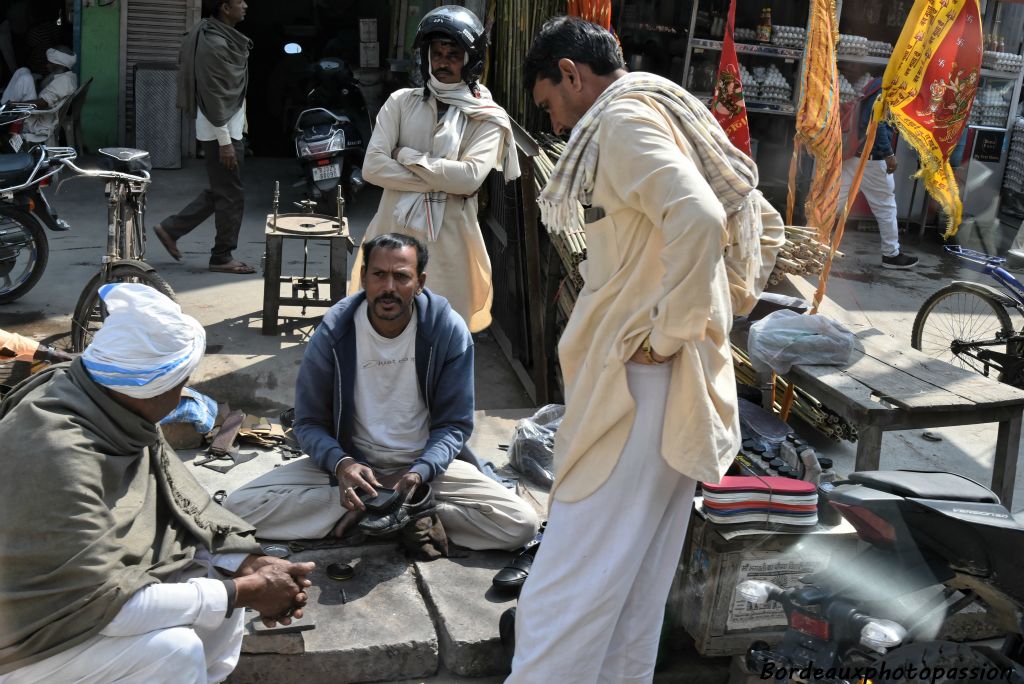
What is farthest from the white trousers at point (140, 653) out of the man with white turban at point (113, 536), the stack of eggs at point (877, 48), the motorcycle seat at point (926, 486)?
the stack of eggs at point (877, 48)

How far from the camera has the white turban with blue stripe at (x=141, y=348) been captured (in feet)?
8.30

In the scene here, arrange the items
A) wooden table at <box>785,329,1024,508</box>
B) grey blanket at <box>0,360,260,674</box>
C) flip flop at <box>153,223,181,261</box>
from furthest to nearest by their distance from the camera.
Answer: flip flop at <box>153,223,181,261</box>
wooden table at <box>785,329,1024,508</box>
grey blanket at <box>0,360,260,674</box>

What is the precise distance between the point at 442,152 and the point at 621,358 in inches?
111

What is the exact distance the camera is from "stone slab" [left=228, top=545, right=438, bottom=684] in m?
3.28

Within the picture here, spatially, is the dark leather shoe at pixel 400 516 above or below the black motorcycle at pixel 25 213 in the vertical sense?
below

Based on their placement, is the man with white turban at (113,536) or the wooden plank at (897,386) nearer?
the man with white turban at (113,536)

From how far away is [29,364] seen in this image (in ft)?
15.2

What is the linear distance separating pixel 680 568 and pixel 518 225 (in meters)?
2.97

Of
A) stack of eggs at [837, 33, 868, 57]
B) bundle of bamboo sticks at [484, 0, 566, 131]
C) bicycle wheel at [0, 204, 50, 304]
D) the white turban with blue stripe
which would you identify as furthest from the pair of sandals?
stack of eggs at [837, 33, 868, 57]

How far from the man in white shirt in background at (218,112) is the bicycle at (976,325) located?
4617 millimetres

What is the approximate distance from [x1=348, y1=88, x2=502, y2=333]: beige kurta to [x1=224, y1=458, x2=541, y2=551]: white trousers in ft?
4.67

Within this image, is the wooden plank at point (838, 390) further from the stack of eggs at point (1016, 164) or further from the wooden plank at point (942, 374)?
the stack of eggs at point (1016, 164)

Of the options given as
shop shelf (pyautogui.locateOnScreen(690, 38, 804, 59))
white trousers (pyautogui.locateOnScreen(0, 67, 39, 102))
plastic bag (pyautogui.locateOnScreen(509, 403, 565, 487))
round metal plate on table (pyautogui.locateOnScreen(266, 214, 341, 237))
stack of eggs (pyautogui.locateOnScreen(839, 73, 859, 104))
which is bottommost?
plastic bag (pyautogui.locateOnScreen(509, 403, 565, 487))

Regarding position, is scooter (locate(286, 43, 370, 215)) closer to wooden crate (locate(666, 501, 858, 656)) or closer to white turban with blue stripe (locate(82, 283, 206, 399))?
wooden crate (locate(666, 501, 858, 656))
